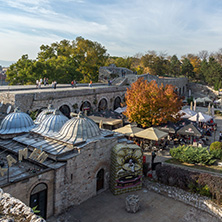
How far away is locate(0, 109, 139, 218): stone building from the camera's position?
968 centimetres

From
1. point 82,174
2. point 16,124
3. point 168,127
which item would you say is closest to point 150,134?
point 168,127

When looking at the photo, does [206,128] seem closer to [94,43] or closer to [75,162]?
[75,162]

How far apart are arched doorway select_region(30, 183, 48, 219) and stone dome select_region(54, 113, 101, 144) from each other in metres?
2.69

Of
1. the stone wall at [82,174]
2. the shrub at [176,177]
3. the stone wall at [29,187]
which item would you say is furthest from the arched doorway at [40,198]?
the shrub at [176,177]

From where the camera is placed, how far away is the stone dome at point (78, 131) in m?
12.0

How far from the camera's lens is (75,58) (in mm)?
46156

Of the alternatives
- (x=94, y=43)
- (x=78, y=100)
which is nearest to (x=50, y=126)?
(x=78, y=100)

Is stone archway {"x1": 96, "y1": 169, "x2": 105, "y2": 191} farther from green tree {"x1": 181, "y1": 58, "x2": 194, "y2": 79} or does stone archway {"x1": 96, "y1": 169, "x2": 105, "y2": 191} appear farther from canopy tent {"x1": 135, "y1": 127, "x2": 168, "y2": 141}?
green tree {"x1": 181, "y1": 58, "x2": 194, "y2": 79}

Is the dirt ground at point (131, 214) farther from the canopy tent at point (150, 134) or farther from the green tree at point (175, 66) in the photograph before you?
the green tree at point (175, 66)

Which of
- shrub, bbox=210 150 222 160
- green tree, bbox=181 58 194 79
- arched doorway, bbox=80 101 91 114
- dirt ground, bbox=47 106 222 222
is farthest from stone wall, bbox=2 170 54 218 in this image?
green tree, bbox=181 58 194 79

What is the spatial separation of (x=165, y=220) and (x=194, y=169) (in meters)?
5.20

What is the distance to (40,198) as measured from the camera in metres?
9.98

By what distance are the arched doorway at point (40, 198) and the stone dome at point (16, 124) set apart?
5.21 metres

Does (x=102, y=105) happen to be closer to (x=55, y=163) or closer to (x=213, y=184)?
(x=55, y=163)
